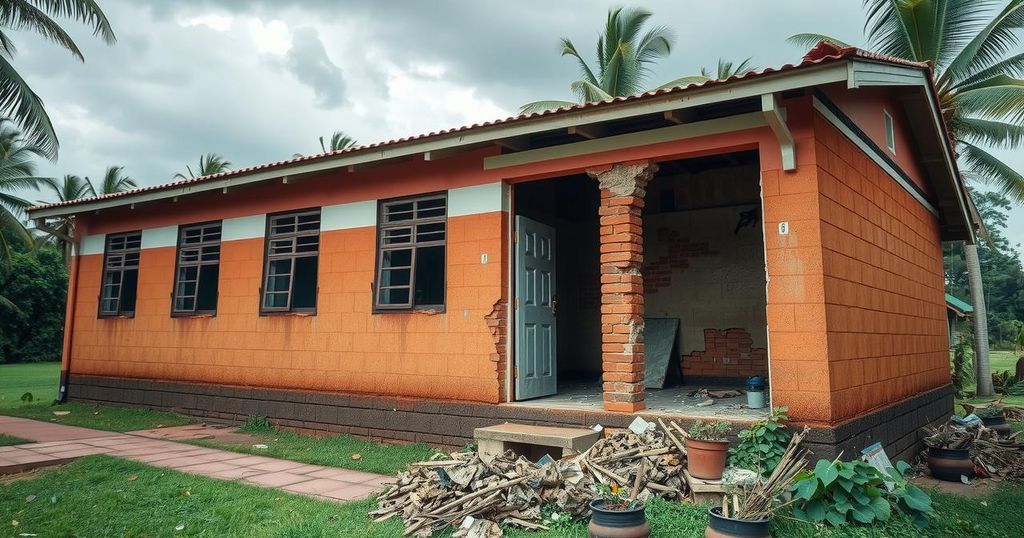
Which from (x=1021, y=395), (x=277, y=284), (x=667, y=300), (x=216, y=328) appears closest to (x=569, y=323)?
(x=667, y=300)

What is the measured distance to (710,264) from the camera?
8.95 m

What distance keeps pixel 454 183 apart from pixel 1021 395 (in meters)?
15.0

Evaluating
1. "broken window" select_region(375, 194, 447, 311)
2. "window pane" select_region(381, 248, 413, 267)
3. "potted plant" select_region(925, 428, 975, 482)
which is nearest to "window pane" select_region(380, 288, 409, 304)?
"broken window" select_region(375, 194, 447, 311)

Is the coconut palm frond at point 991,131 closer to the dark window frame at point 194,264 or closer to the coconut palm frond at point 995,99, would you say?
the coconut palm frond at point 995,99

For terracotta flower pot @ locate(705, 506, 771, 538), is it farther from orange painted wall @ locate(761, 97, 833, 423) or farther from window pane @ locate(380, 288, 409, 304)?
window pane @ locate(380, 288, 409, 304)

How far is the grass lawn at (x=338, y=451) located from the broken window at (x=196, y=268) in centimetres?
273

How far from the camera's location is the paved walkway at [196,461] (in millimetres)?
5523

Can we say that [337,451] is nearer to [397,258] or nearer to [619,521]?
[397,258]

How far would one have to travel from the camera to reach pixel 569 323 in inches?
395

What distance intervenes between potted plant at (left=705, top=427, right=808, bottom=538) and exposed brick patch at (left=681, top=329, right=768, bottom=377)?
398 cm

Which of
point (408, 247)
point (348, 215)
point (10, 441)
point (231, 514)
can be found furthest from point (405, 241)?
point (10, 441)

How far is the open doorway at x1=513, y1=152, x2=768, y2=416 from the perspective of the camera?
8617mm

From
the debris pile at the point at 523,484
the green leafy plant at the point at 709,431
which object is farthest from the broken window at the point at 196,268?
the green leafy plant at the point at 709,431

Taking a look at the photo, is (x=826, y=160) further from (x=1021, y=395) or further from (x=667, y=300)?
(x=1021, y=395)
